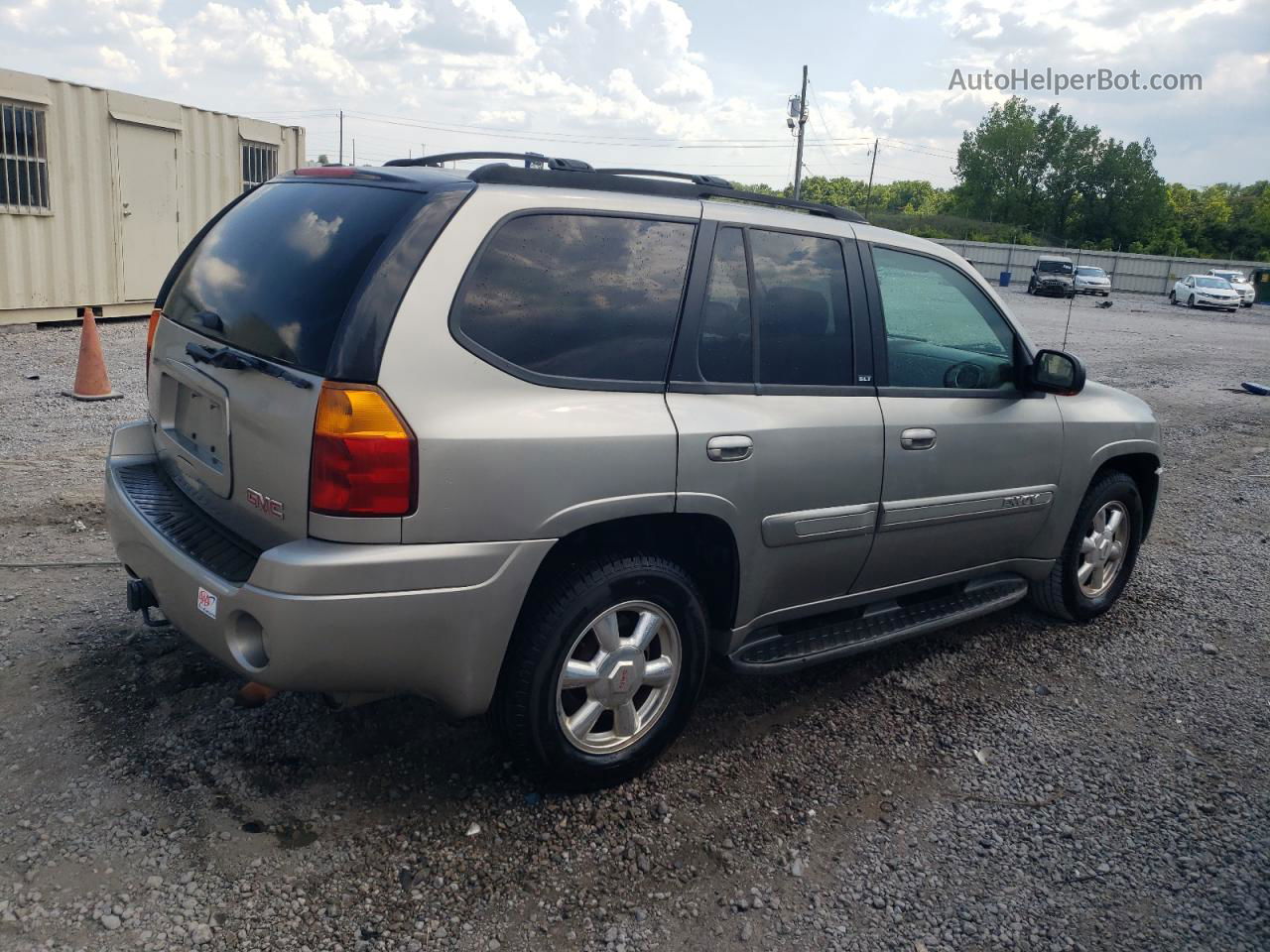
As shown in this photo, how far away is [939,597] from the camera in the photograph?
4.41 metres

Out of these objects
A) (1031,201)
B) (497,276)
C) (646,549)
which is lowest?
(646,549)

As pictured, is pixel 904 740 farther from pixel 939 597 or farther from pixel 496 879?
pixel 496 879

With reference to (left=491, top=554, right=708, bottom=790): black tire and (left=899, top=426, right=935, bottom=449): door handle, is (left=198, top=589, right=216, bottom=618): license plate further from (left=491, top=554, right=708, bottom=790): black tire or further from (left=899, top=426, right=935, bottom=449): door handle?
(left=899, top=426, right=935, bottom=449): door handle

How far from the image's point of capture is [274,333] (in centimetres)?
296

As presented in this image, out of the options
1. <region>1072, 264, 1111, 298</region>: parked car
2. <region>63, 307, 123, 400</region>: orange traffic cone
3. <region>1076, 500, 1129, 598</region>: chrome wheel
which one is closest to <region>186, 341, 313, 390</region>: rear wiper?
<region>1076, 500, 1129, 598</region>: chrome wheel

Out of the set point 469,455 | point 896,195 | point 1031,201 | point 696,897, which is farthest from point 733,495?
point 896,195

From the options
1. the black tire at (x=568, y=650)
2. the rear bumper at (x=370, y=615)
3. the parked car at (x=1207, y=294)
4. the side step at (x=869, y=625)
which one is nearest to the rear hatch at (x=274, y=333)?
the rear bumper at (x=370, y=615)

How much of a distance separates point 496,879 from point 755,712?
139 centimetres

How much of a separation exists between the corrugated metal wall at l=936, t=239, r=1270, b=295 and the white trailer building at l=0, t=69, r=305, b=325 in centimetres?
4936

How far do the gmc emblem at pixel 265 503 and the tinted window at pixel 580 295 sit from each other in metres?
0.69

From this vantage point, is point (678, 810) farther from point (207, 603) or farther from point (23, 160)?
point (23, 160)

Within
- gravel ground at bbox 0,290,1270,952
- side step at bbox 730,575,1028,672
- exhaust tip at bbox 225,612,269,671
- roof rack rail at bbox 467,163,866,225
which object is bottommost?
gravel ground at bbox 0,290,1270,952

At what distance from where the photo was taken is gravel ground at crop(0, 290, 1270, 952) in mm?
2711

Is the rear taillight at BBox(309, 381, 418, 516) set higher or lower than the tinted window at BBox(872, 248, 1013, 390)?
lower
